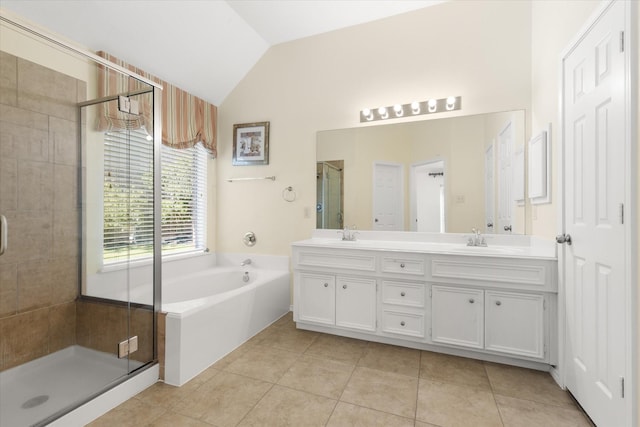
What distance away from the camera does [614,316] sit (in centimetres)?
131

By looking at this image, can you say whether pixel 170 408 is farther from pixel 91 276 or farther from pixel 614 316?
pixel 614 316

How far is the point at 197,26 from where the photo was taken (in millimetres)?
2646

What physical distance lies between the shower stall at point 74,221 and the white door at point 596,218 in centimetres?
242

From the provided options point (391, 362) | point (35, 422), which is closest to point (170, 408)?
point (35, 422)

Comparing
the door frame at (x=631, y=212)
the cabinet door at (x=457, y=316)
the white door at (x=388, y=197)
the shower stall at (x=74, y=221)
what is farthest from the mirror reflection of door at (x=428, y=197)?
the shower stall at (x=74, y=221)

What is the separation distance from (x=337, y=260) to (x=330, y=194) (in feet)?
2.57

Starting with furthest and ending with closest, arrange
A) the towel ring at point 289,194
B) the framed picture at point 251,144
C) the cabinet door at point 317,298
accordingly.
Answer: the framed picture at point 251,144 < the towel ring at point 289,194 < the cabinet door at point 317,298

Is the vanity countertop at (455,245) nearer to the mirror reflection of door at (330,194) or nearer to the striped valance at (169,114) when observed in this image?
the mirror reflection of door at (330,194)

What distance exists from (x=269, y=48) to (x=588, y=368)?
12.0 feet

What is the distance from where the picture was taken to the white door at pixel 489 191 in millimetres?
2471

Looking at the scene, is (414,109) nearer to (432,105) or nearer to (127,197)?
(432,105)

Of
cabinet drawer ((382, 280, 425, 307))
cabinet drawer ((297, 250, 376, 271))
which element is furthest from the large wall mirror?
cabinet drawer ((382, 280, 425, 307))

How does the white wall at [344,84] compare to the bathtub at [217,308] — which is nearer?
the bathtub at [217,308]

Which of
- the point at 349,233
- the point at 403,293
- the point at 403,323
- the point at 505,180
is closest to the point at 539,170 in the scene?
the point at 505,180
